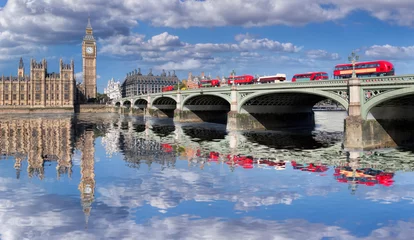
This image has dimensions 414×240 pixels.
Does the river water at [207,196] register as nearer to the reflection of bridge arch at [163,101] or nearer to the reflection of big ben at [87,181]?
the reflection of big ben at [87,181]

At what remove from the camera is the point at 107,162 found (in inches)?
1030

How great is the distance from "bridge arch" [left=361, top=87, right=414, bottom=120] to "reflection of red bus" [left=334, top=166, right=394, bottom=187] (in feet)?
30.0

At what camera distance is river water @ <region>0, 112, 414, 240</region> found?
498 inches

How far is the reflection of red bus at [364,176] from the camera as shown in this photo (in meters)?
20.0

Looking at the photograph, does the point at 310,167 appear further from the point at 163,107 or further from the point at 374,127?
the point at 163,107

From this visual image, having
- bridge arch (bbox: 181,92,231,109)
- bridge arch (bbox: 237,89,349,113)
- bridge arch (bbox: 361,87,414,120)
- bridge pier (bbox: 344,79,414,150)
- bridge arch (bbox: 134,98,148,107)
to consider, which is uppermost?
bridge arch (bbox: 134,98,148,107)

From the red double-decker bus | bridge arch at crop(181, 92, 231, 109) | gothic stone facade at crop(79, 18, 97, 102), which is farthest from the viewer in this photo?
gothic stone facade at crop(79, 18, 97, 102)

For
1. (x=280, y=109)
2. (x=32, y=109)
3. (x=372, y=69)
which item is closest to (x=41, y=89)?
(x=32, y=109)

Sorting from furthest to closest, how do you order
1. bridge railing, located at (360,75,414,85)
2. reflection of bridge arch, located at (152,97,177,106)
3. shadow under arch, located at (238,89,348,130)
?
reflection of bridge arch, located at (152,97,177,106) → shadow under arch, located at (238,89,348,130) → bridge railing, located at (360,75,414,85)

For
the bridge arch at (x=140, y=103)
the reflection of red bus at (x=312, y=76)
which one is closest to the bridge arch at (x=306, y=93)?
the reflection of red bus at (x=312, y=76)

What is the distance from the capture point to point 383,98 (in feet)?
100

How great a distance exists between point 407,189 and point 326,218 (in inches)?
285

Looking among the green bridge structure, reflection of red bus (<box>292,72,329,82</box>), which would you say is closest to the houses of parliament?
the green bridge structure

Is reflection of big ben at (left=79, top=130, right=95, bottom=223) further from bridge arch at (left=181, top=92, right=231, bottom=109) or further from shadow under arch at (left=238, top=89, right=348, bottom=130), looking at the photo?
bridge arch at (left=181, top=92, right=231, bottom=109)
